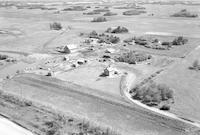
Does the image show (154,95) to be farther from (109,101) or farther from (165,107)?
(109,101)

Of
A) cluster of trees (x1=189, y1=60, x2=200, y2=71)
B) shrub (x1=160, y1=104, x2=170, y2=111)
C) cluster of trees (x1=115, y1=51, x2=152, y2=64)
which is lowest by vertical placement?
shrub (x1=160, y1=104, x2=170, y2=111)

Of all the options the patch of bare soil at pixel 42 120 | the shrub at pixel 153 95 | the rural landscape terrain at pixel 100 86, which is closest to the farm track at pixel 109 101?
the rural landscape terrain at pixel 100 86

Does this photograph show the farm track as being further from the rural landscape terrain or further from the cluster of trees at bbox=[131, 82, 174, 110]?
the cluster of trees at bbox=[131, 82, 174, 110]

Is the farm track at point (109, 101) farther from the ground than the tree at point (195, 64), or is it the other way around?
the tree at point (195, 64)

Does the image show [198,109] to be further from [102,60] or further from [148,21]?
[148,21]

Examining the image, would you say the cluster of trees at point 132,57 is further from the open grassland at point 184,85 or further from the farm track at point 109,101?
the farm track at point 109,101

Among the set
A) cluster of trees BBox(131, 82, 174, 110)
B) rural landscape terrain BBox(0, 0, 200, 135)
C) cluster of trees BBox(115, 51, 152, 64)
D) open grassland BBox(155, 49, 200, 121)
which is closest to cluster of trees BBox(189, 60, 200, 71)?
rural landscape terrain BBox(0, 0, 200, 135)
